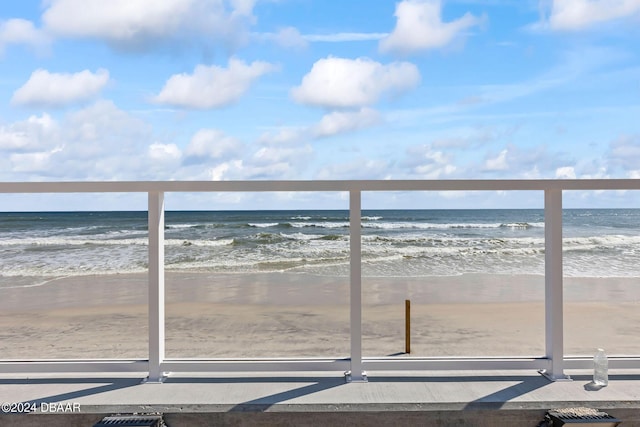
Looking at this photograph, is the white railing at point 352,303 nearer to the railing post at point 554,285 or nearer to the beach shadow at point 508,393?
the railing post at point 554,285

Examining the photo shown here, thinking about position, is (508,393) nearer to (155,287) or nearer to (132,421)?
(132,421)

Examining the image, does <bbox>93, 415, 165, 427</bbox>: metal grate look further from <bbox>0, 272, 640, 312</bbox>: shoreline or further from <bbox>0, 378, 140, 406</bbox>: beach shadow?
<bbox>0, 272, 640, 312</bbox>: shoreline

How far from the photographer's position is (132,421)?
9.80 ft

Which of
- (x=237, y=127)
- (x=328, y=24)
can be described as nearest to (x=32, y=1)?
(x=328, y=24)

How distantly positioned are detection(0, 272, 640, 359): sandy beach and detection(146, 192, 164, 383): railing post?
441 cm

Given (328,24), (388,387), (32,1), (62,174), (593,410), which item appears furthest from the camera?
(62,174)

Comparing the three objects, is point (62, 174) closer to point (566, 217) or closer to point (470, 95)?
point (470, 95)

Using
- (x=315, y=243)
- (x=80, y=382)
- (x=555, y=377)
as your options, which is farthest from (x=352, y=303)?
(x=315, y=243)

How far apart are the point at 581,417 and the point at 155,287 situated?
2.68 meters

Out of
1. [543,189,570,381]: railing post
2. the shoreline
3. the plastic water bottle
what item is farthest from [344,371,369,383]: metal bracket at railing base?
the shoreline

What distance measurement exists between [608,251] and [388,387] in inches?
806

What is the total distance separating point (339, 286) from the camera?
14.3m

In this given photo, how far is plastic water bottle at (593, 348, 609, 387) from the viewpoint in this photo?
3.46m

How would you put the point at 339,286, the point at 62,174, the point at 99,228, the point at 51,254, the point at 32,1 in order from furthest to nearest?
the point at 62,174 < the point at 99,228 < the point at 51,254 < the point at 32,1 < the point at 339,286
